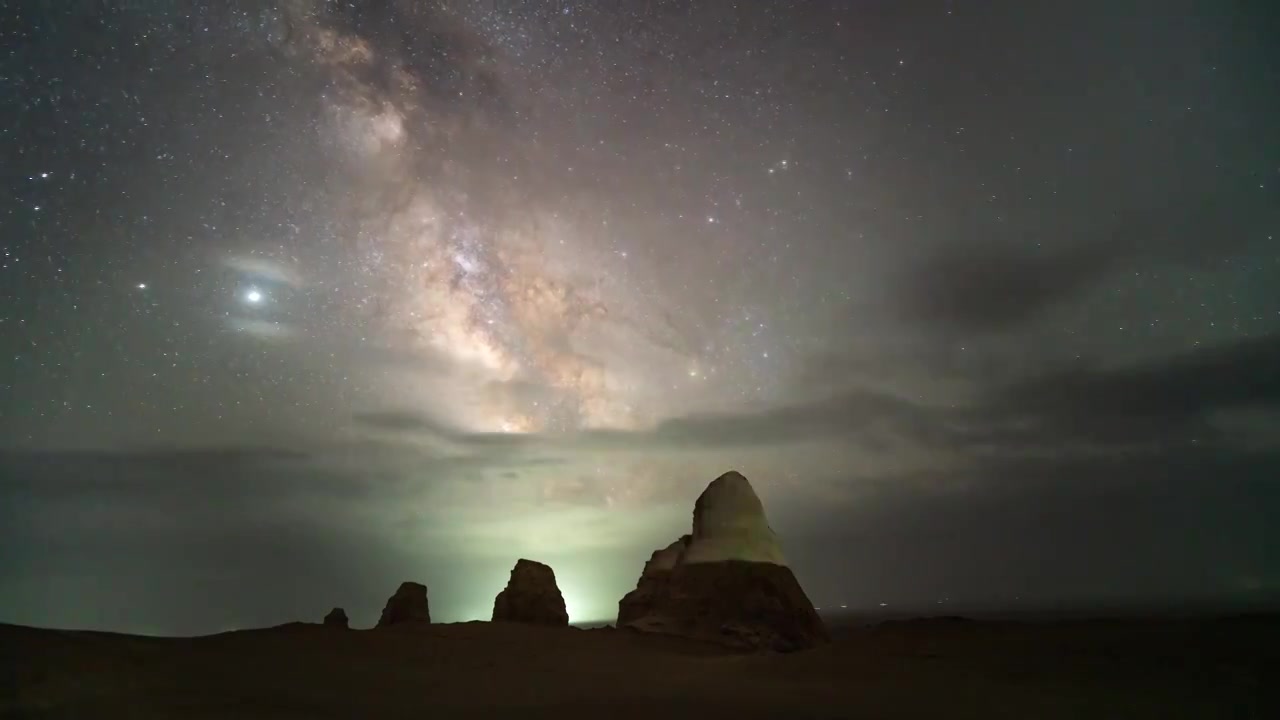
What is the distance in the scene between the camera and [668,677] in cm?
1523

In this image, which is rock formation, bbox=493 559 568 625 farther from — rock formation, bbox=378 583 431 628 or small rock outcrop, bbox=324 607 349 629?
small rock outcrop, bbox=324 607 349 629

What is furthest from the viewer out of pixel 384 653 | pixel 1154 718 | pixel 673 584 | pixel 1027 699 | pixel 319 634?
pixel 673 584

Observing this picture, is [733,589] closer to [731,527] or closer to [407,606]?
[731,527]

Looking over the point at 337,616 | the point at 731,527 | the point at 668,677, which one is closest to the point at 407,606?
the point at 337,616

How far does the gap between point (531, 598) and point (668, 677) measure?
22.4 m

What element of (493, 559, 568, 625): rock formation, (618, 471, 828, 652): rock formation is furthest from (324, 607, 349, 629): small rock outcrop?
(618, 471, 828, 652): rock formation

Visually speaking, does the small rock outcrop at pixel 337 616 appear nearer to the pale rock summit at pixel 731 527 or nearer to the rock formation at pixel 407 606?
the rock formation at pixel 407 606

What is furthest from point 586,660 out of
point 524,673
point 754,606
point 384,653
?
point 754,606

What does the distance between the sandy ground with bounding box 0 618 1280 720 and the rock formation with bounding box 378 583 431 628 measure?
65.9 feet

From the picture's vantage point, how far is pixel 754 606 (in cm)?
2859

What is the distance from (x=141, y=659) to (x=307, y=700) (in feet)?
13.7

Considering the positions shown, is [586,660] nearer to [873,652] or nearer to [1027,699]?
[873,652]

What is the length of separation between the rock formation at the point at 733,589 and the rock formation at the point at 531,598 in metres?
4.15

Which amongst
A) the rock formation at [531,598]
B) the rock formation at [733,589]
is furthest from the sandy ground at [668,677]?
the rock formation at [531,598]
